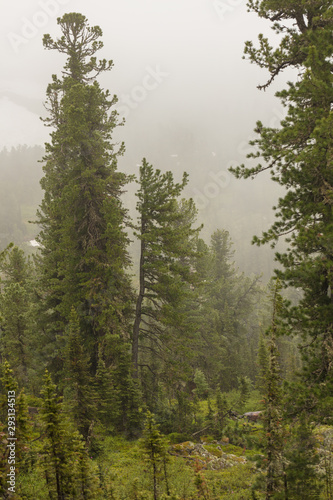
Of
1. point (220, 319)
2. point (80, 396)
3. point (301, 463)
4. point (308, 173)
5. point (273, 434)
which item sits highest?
point (308, 173)

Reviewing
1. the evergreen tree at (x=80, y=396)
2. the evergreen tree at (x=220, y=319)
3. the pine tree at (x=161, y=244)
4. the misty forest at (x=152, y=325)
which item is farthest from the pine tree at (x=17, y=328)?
the evergreen tree at (x=220, y=319)

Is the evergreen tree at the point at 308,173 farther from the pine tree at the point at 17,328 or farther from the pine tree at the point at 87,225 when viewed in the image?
the pine tree at the point at 17,328

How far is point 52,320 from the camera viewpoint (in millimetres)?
18750

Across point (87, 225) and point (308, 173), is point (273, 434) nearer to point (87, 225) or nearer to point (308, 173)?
point (308, 173)

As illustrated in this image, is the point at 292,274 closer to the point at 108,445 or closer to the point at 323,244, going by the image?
the point at 323,244

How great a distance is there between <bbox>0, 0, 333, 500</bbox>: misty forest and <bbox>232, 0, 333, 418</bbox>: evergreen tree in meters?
0.05

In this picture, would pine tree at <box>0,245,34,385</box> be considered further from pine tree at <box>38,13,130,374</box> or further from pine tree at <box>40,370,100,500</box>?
pine tree at <box>40,370,100,500</box>

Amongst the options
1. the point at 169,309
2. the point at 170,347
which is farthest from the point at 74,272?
the point at 170,347

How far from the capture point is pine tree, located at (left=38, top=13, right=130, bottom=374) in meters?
15.7

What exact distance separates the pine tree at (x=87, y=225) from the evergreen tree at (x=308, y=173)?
8972 mm

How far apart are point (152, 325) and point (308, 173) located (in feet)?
39.5

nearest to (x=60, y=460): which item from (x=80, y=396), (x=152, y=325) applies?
(x=80, y=396)

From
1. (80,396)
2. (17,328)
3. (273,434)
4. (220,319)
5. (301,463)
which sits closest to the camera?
(273,434)

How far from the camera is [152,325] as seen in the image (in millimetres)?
17375
